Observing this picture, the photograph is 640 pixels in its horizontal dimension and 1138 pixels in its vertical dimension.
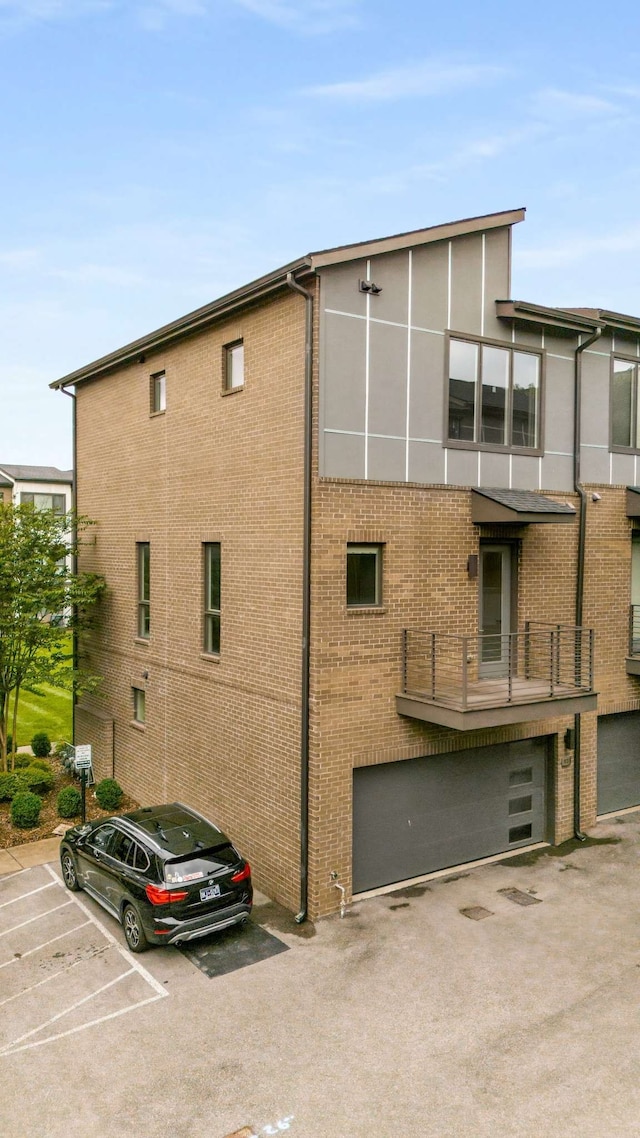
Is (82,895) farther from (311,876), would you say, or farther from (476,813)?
(476,813)

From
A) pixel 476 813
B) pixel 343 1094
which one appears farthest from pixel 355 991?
pixel 476 813

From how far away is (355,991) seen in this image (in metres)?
9.25

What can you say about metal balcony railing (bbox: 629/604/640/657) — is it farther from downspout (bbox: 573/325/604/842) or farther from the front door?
the front door

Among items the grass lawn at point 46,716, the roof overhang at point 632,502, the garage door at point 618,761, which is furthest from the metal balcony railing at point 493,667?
the grass lawn at point 46,716

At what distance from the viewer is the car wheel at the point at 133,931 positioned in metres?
10.1

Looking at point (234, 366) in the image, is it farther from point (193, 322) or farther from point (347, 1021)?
point (347, 1021)

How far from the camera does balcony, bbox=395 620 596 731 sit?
11078 mm

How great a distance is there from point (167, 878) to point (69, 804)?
634cm

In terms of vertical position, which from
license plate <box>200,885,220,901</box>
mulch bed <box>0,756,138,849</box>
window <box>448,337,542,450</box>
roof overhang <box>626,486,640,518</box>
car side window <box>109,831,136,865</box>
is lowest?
mulch bed <box>0,756,138,849</box>

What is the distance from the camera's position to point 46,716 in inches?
991

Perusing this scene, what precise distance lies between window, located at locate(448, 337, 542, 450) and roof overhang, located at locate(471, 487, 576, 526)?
3.01 ft

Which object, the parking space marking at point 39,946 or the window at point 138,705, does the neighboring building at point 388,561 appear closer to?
the window at point 138,705

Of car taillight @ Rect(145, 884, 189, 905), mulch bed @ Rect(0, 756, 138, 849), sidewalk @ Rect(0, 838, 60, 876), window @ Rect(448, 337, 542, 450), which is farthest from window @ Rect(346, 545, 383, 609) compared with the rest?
mulch bed @ Rect(0, 756, 138, 849)

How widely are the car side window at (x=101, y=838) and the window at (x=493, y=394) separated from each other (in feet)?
26.3
